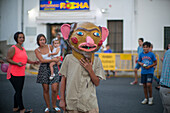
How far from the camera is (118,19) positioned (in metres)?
15.9

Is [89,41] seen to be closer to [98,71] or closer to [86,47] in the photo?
[86,47]

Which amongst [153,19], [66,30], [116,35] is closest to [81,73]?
[66,30]

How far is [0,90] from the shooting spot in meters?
8.70

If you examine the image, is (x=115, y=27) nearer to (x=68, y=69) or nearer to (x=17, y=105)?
(x=17, y=105)

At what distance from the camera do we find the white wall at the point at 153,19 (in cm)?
1573

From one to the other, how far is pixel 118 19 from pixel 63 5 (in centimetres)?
380

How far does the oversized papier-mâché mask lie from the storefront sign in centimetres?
1297

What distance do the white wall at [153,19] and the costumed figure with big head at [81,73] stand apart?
12969 mm

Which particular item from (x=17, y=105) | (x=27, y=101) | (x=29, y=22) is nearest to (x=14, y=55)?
(x=17, y=105)

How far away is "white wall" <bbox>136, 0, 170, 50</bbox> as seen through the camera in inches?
619

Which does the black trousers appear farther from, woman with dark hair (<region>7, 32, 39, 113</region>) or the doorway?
the doorway

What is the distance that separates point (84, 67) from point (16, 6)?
1479 cm

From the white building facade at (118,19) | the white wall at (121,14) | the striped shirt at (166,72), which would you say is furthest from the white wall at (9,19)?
the striped shirt at (166,72)

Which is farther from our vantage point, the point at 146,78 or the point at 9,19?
the point at 9,19
